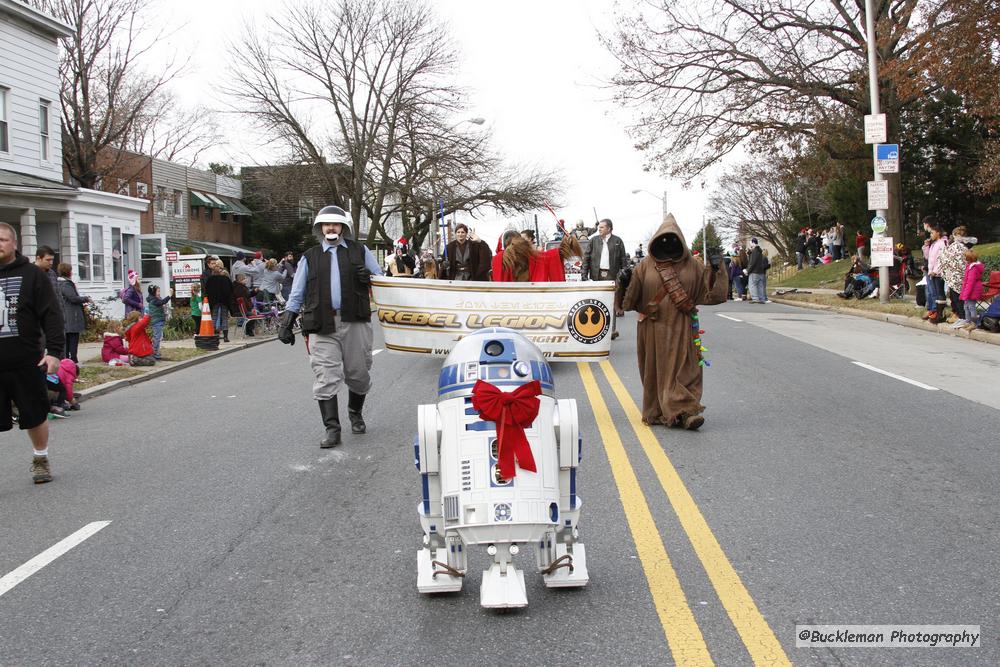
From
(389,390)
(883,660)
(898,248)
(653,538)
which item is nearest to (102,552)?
(653,538)

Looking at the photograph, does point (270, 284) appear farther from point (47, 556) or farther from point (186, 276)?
point (47, 556)

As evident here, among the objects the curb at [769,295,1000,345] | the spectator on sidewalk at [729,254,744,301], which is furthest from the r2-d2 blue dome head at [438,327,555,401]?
the spectator on sidewalk at [729,254,744,301]

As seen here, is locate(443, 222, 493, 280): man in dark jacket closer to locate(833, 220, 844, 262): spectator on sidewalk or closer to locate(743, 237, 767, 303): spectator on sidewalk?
locate(743, 237, 767, 303): spectator on sidewalk

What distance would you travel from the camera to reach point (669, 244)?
8164 millimetres

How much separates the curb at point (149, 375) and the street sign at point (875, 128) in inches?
613

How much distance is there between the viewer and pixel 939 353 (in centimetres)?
1456

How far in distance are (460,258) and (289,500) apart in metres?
9.83

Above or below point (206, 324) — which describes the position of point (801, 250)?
above

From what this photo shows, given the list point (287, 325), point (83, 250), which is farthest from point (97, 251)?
point (287, 325)

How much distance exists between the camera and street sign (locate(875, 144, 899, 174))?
23484mm

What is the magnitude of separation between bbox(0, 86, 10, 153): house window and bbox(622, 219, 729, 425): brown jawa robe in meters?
21.7

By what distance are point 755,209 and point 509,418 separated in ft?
234

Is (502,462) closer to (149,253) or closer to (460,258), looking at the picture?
(460,258)

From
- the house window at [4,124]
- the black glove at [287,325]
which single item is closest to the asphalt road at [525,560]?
the black glove at [287,325]
